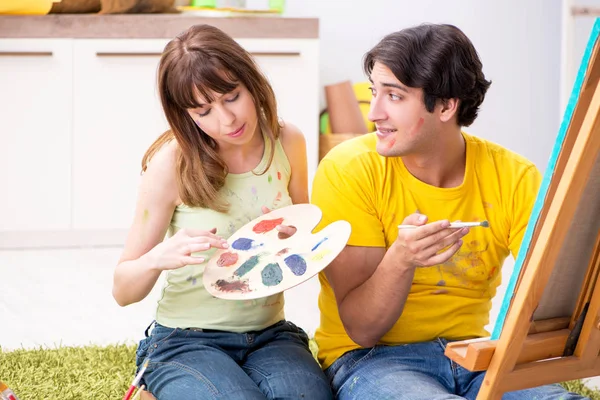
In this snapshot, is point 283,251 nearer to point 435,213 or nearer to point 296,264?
point 296,264

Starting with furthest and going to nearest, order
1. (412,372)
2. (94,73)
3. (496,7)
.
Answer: (496,7), (94,73), (412,372)

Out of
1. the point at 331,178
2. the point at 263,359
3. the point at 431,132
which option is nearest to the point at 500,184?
the point at 431,132

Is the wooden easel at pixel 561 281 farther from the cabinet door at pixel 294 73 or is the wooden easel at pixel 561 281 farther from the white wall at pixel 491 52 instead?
the cabinet door at pixel 294 73

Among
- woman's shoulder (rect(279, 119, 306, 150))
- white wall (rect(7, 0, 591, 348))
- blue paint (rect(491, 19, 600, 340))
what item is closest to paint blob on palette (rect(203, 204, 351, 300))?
woman's shoulder (rect(279, 119, 306, 150))

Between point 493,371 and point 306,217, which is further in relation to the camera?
point 306,217

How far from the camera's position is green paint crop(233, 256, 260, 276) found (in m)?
1.51

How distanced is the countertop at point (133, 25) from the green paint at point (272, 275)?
7.93 ft

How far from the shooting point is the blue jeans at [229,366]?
149cm

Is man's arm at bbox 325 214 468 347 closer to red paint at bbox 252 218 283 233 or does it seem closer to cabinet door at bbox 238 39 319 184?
red paint at bbox 252 218 283 233

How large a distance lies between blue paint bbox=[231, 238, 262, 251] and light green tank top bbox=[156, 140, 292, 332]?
8 centimetres

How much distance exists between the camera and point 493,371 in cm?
114

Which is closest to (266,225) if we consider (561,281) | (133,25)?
(561,281)

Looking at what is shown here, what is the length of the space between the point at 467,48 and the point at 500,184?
26cm

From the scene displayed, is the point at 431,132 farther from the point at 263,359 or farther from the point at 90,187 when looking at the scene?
the point at 90,187
